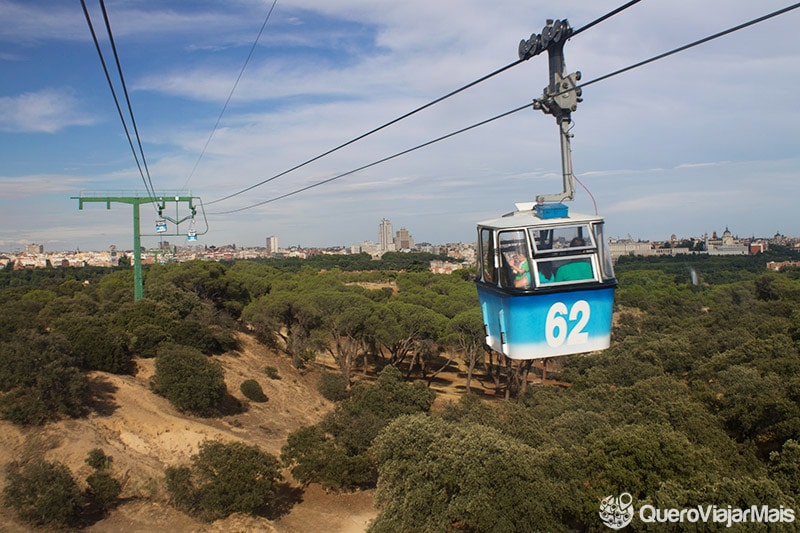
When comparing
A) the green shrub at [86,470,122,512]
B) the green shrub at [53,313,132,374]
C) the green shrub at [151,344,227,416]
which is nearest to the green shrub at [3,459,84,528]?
the green shrub at [86,470,122,512]

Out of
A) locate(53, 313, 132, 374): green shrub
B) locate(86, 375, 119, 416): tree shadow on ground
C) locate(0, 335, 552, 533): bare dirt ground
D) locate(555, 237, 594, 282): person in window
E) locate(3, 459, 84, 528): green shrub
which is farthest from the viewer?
locate(53, 313, 132, 374): green shrub

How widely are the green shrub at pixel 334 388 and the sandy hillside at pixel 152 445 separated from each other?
1.97 m

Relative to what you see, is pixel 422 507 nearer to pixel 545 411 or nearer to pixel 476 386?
pixel 545 411

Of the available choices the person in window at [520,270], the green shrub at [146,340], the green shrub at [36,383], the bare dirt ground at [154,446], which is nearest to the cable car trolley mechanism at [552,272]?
the person in window at [520,270]

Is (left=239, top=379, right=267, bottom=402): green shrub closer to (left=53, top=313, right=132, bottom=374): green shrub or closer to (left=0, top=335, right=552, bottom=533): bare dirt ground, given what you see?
(left=0, top=335, right=552, bottom=533): bare dirt ground

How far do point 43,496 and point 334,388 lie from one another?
15497mm

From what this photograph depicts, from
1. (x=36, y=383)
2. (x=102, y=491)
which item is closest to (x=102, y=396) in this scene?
(x=36, y=383)

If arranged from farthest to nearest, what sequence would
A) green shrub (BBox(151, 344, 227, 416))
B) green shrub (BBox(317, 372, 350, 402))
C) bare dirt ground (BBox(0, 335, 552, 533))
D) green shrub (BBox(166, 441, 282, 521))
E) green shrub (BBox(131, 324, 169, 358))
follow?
1. green shrub (BBox(317, 372, 350, 402))
2. green shrub (BBox(131, 324, 169, 358))
3. green shrub (BBox(151, 344, 227, 416))
4. bare dirt ground (BBox(0, 335, 552, 533))
5. green shrub (BBox(166, 441, 282, 521))

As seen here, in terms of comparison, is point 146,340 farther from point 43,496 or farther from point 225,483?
point 225,483

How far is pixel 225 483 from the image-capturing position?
15.1m

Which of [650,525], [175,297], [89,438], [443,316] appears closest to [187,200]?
[175,297]

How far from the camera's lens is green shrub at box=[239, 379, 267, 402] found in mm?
25562

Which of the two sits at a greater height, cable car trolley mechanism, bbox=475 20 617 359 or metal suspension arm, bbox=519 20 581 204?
metal suspension arm, bbox=519 20 581 204

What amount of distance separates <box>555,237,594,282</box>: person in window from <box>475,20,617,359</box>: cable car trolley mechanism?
1 cm
